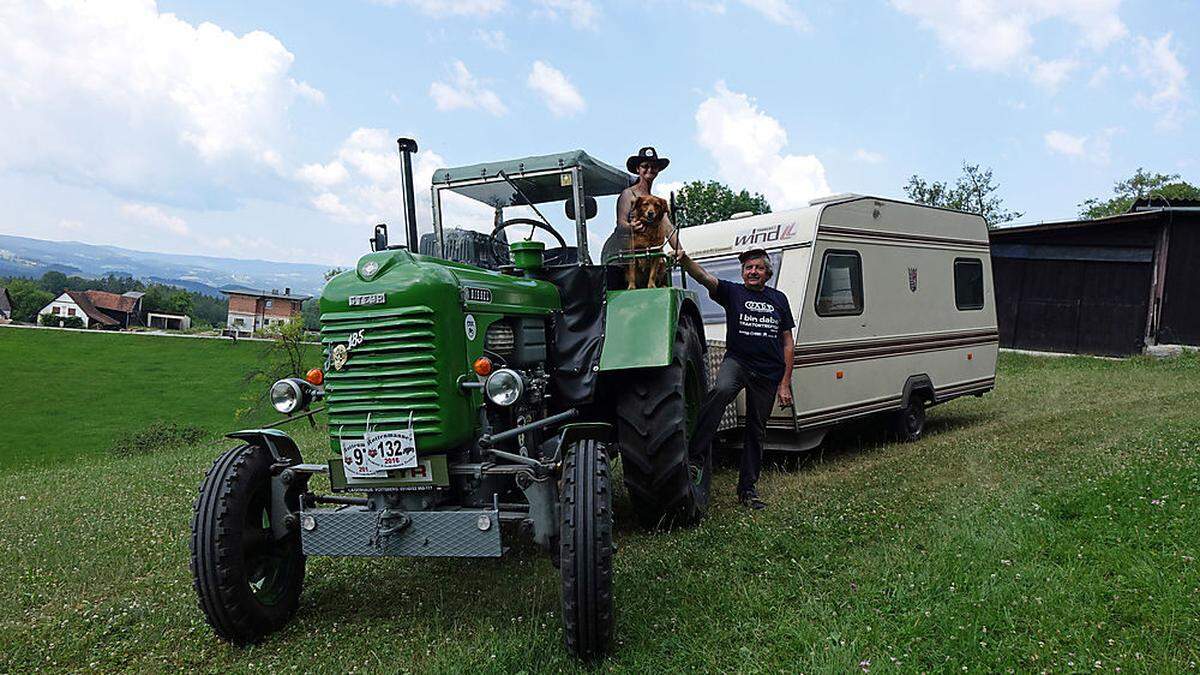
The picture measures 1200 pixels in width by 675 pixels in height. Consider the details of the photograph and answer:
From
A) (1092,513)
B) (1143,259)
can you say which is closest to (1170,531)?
(1092,513)

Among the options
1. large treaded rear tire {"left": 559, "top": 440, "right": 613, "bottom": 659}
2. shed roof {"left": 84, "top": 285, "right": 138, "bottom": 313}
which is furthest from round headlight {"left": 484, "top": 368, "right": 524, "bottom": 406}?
shed roof {"left": 84, "top": 285, "right": 138, "bottom": 313}

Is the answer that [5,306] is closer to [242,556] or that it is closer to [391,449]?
[242,556]

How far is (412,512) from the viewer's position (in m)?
3.78

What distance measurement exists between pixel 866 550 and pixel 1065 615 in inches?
48.2

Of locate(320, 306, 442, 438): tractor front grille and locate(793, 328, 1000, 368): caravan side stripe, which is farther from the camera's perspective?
locate(793, 328, 1000, 368): caravan side stripe

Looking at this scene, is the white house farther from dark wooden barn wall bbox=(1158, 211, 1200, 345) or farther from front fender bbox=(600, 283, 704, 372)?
front fender bbox=(600, 283, 704, 372)

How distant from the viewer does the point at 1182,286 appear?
16.6 m

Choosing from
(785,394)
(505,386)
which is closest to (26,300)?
(785,394)

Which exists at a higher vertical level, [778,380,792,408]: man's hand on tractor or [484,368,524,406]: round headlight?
[484,368,524,406]: round headlight

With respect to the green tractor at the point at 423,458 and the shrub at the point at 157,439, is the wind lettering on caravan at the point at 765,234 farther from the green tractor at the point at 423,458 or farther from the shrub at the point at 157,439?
the shrub at the point at 157,439

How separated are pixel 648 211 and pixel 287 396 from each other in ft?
8.79

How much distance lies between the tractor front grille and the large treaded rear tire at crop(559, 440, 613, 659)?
2.60ft

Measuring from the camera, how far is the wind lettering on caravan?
25.2ft

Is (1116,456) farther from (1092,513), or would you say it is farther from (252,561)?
(252,561)
